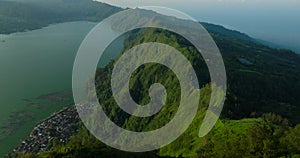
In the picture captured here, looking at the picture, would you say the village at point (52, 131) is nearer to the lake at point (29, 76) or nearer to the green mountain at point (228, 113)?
→ the green mountain at point (228, 113)

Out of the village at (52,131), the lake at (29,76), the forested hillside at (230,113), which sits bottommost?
the forested hillside at (230,113)

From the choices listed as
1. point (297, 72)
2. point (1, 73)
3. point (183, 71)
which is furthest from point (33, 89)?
point (297, 72)

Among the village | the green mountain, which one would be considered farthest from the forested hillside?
the village

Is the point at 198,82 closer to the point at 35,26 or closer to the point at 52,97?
the point at 52,97

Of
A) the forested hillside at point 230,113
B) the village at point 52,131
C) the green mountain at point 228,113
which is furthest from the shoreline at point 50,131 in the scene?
the forested hillside at point 230,113

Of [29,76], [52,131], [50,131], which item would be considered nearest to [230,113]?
[52,131]

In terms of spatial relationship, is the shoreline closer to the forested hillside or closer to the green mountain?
the green mountain

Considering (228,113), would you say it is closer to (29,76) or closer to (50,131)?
(50,131)
